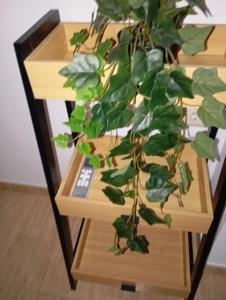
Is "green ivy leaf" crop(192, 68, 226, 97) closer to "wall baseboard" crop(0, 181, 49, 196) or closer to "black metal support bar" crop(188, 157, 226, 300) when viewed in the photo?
"black metal support bar" crop(188, 157, 226, 300)

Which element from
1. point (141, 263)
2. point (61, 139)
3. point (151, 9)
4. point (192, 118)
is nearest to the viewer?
point (151, 9)

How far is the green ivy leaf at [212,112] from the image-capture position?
55 cm

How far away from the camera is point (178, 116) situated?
1.80 ft

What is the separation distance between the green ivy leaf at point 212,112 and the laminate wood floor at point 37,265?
932 mm

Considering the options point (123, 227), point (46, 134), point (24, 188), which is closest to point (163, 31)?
point (46, 134)

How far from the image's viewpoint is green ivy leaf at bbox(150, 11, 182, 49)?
1.65 feet

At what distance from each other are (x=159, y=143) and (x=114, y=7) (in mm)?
287

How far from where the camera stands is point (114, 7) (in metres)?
0.52

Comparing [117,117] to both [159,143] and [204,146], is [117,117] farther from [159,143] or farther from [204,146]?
[204,146]

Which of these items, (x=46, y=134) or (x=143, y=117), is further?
(x=46, y=134)

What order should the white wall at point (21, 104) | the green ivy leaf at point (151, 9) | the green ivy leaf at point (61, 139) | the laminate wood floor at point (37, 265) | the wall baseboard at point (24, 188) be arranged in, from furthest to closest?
1. the wall baseboard at point (24, 188)
2. the laminate wood floor at point (37, 265)
3. the white wall at point (21, 104)
4. the green ivy leaf at point (61, 139)
5. the green ivy leaf at point (151, 9)

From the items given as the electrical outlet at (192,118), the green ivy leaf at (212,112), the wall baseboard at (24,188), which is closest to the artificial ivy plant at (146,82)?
the green ivy leaf at (212,112)

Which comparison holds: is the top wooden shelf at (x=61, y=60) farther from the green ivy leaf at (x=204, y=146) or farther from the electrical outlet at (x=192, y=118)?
the electrical outlet at (x=192, y=118)

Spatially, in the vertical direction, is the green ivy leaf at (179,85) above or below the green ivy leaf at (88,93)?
above
